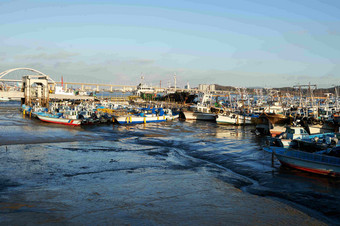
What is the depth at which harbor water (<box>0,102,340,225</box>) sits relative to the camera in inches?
504

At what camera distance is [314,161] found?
62.0ft

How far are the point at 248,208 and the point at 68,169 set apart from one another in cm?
1230

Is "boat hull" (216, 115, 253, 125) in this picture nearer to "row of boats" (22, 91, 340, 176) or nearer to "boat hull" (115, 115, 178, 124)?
"row of boats" (22, 91, 340, 176)

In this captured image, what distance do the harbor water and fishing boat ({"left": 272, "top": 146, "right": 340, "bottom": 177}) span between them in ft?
1.68

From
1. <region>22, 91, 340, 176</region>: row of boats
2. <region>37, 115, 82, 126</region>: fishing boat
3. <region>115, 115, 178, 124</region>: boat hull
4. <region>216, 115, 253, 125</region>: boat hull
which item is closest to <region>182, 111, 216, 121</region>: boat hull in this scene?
<region>22, 91, 340, 176</region>: row of boats

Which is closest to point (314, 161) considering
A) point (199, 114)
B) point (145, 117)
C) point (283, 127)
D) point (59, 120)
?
point (283, 127)

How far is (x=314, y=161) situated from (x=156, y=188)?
10400mm

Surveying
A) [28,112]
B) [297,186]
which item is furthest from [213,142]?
[28,112]

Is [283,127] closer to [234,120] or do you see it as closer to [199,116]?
[234,120]

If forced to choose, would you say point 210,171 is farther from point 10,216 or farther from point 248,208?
point 10,216

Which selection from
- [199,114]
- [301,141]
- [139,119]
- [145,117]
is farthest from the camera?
[199,114]

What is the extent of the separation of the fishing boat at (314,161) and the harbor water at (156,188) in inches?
20.1

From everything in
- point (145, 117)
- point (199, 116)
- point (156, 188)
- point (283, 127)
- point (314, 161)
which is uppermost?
point (145, 117)

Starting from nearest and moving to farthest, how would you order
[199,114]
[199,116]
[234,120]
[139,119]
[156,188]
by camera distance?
[156,188] → [139,119] → [234,120] → [199,114] → [199,116]
